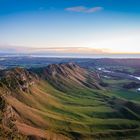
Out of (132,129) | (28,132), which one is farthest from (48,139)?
(132,129)

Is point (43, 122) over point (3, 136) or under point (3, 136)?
under

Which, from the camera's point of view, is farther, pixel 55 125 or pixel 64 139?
pixel 55 125

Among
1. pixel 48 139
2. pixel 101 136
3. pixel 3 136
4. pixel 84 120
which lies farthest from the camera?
pixel 84 120

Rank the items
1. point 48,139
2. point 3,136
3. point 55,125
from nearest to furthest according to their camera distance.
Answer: point 3,136
point 48,139
point 55,125

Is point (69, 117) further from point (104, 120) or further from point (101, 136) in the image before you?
point (101, 136)

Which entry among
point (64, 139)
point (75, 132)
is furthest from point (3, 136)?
point (75, 132)

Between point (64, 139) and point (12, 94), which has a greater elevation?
point (12, 94)

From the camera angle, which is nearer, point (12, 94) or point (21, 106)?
point (21, 106)

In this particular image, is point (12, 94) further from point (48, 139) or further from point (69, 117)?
point (48, 139)

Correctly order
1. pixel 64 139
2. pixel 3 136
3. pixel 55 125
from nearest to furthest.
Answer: pixel 3 136 < pixel 64 139 < pixel 55 125
